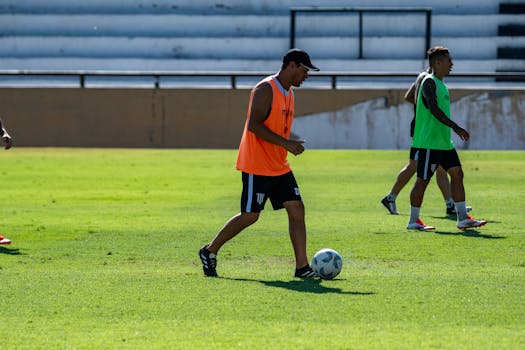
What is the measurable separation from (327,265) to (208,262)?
97 centimetres

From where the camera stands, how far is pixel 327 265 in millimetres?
9086

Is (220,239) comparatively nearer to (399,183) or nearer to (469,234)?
(469,234)

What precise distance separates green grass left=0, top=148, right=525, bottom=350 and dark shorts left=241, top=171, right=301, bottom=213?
22.9 inches

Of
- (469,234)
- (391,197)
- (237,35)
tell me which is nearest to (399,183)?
(391,197)

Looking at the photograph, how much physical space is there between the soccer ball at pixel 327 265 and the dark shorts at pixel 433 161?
3873 millimetres

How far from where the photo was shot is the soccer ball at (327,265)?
9094 millimetres

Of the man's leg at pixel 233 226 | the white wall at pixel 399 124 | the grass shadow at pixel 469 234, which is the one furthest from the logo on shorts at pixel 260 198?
the white wall at pixel 399 124

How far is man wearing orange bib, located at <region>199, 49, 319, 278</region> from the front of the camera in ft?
30.0

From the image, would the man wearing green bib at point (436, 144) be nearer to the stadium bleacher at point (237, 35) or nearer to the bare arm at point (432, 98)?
the bare arm at point (432, 98)

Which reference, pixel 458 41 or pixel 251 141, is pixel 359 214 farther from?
pixel 458 41

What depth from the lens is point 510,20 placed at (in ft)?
123

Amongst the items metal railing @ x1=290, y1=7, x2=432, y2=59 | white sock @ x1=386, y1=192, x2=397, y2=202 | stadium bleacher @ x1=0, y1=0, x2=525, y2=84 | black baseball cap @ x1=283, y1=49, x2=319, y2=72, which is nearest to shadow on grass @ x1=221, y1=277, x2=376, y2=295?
black baseball cap @ x1=283, y1=49, x2=319, y2=72

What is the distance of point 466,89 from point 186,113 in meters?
7.34

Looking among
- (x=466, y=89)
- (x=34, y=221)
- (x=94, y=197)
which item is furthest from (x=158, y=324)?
(x=466, y=89)
